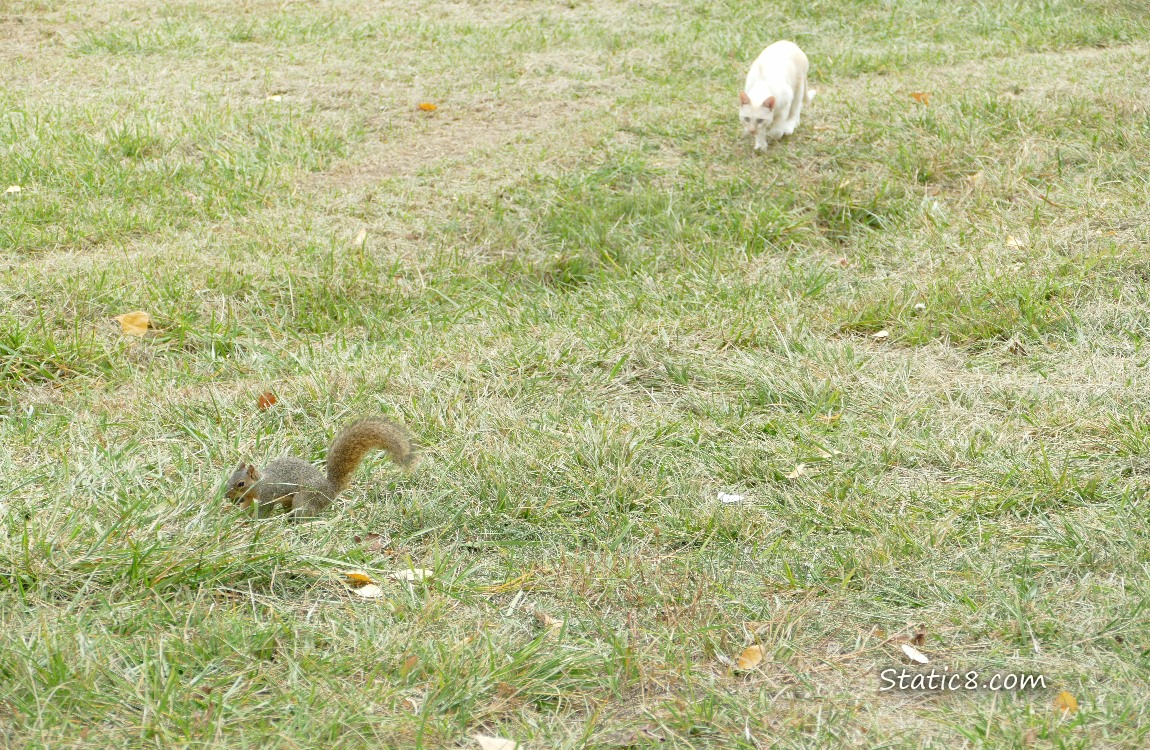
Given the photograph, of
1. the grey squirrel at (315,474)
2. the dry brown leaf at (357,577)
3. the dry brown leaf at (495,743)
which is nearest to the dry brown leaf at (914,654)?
the dry brown leaf at (495,743)

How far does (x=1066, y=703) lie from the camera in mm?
2254

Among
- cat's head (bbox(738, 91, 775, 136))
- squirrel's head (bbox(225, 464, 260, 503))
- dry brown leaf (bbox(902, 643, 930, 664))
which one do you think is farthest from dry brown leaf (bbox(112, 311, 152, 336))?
cat's head (bbox(738, 91, 775, 136))

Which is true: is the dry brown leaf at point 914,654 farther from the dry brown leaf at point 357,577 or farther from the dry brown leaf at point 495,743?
the dry brown leaf at point 357,577

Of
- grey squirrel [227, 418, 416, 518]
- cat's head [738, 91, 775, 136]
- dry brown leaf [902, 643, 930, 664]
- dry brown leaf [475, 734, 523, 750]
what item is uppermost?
cat's head [738, 91, 775, 136]

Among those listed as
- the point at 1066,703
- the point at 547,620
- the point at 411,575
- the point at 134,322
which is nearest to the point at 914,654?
the point at 1066,703

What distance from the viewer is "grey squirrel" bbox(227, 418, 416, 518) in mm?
2986

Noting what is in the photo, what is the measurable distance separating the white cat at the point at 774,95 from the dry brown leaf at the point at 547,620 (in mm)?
3963

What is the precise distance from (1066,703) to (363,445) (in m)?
1.88

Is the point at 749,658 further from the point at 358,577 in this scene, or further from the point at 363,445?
the point at 363,445

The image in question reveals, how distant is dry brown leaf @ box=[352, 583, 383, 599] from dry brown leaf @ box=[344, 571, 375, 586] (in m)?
0.02

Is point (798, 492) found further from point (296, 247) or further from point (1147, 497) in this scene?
point (296, 247)

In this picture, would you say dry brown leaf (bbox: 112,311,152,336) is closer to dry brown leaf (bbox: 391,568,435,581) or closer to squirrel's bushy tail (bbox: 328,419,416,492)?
squirrel's bushy tail (bbox: 328,419,416,492)

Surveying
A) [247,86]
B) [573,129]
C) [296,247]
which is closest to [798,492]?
[296,247]

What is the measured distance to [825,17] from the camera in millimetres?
8820
